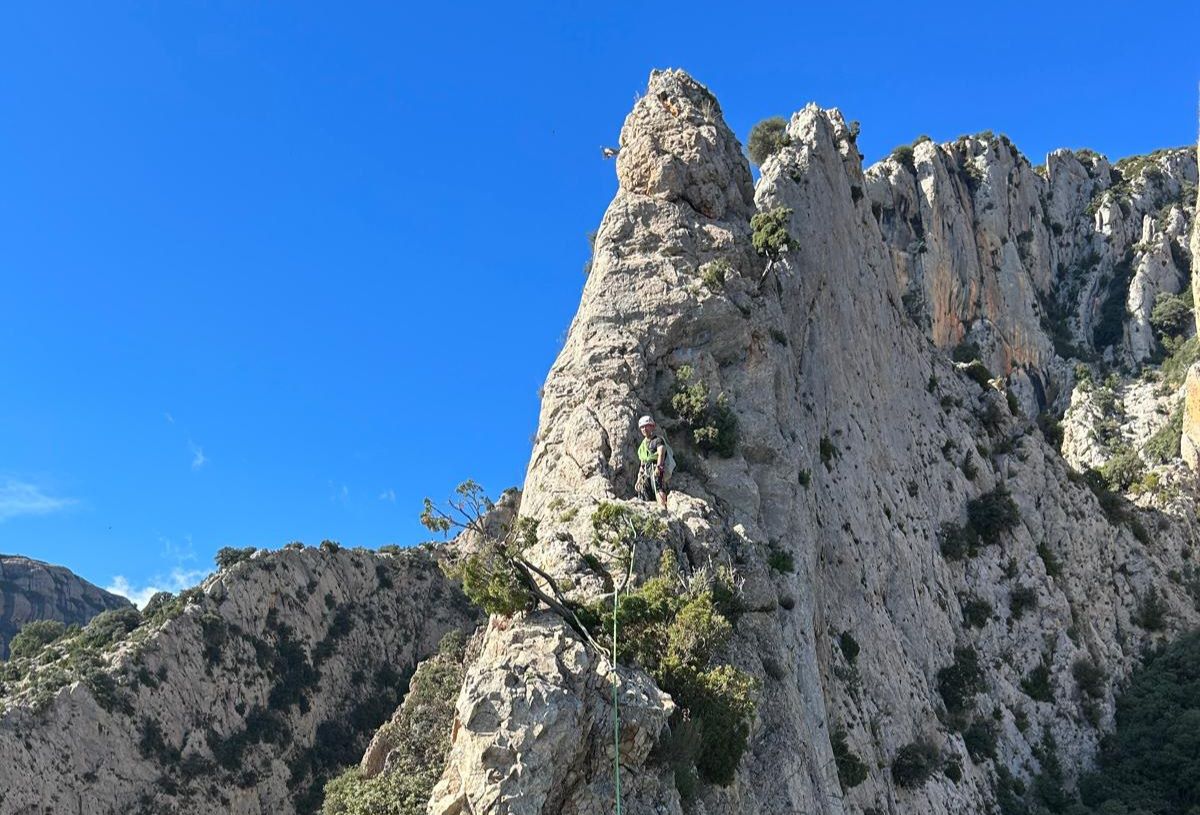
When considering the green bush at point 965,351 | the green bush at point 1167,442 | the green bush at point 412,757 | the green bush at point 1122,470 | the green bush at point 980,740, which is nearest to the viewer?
the green bush at point 412,757

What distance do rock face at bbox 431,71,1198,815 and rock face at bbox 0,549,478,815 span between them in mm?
33927

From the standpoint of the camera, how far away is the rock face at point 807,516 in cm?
1484

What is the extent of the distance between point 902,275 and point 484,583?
74.3 metres

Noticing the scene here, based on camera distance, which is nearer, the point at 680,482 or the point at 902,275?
the point at 680,482

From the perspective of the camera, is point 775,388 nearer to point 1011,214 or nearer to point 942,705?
point 942,705

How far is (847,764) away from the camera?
2331 centimetres

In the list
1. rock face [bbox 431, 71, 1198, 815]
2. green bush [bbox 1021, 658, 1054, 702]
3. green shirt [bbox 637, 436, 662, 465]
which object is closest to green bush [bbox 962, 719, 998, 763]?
rock face [bbox 431, 71, 1198, 815]

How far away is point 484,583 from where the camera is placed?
15.3 m

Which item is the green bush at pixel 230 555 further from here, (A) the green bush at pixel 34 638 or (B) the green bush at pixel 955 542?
(B) the green bush at pixel 955 542

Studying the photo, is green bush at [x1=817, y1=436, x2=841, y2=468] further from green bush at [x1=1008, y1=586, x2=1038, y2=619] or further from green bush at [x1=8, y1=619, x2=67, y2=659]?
green bush at [x1=8, y1=619, x2=67, y2=659]

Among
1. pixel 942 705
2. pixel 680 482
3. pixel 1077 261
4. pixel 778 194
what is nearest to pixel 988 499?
pixel 942 705

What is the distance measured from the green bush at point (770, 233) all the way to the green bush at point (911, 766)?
15.5 meters

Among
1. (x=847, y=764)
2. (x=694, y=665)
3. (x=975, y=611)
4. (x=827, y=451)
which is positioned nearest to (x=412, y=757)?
(x=847, y=764)

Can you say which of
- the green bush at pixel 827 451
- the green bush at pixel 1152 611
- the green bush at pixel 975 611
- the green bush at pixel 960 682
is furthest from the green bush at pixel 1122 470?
the green bush at pixel 827 451
